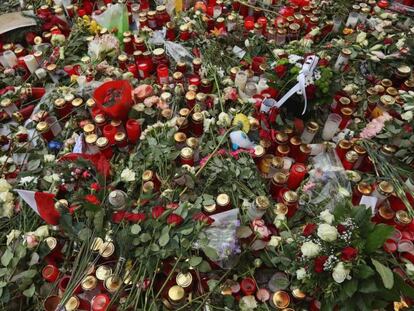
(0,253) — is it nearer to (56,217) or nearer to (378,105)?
(56,217)

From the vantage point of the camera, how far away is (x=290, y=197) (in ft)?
3.72

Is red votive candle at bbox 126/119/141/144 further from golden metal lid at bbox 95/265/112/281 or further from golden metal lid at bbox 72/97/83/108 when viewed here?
golden metal lid at bbox 95/265/112/281

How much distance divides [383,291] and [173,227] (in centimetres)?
58

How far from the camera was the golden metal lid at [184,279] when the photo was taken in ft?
3.25

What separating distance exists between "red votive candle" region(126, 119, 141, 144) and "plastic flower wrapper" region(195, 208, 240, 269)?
0.50 metres

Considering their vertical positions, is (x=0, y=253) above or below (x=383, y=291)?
below

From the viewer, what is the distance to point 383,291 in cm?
85

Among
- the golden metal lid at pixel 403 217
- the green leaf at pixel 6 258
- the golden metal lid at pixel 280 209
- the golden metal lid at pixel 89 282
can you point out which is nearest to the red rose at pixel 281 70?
the golden metal lid at pixel 280 209

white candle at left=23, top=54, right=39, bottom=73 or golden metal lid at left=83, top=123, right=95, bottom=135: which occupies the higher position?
white candle at left=23, top=54, right=39, bottom=73

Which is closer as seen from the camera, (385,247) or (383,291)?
(383,291)

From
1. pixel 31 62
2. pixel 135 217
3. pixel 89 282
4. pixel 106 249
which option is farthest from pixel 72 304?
pixel 31 62

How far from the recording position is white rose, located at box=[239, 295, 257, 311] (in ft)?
3.21

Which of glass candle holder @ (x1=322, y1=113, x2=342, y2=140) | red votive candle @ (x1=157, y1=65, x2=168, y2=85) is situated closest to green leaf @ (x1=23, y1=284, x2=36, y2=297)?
red votive candle @ (x1=157, y1=65, x2=168, y2=85)

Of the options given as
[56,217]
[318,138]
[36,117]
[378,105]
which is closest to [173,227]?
[56,217]
